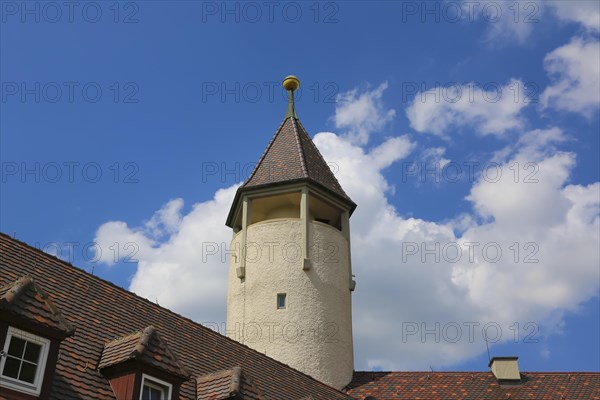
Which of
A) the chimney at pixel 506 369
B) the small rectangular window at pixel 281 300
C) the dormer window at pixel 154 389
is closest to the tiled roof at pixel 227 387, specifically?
the dormer window at pixel 154 389

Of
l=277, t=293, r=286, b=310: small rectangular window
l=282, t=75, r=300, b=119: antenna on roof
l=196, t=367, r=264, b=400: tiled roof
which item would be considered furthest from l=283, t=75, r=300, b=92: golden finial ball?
l=196, t=367, r=264, b=400: tiled roof

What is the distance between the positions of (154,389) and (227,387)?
2098 mm

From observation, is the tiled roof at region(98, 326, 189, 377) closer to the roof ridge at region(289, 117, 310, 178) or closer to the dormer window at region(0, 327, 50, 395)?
the dormer window at region(0, 327, 50, 395)

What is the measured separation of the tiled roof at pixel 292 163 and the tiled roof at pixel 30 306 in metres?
17.2

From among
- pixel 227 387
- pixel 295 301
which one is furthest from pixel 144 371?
pixel 295 301

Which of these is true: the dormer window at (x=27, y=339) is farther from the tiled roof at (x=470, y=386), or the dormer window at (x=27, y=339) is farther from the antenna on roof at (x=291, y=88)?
the antenna on roof at (x=291, y=88)

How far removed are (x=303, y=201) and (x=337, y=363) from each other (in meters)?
5.83

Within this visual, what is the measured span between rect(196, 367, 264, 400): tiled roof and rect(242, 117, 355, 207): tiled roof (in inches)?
539

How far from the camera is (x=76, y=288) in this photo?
16453 mm

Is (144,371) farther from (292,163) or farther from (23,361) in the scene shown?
(292,163)

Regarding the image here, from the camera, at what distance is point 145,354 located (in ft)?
43.2

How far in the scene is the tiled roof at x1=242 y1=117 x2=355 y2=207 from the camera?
29366 millimetres

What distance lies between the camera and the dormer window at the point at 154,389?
43.3 feet

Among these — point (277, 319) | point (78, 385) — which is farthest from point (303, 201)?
point (78, 385)
